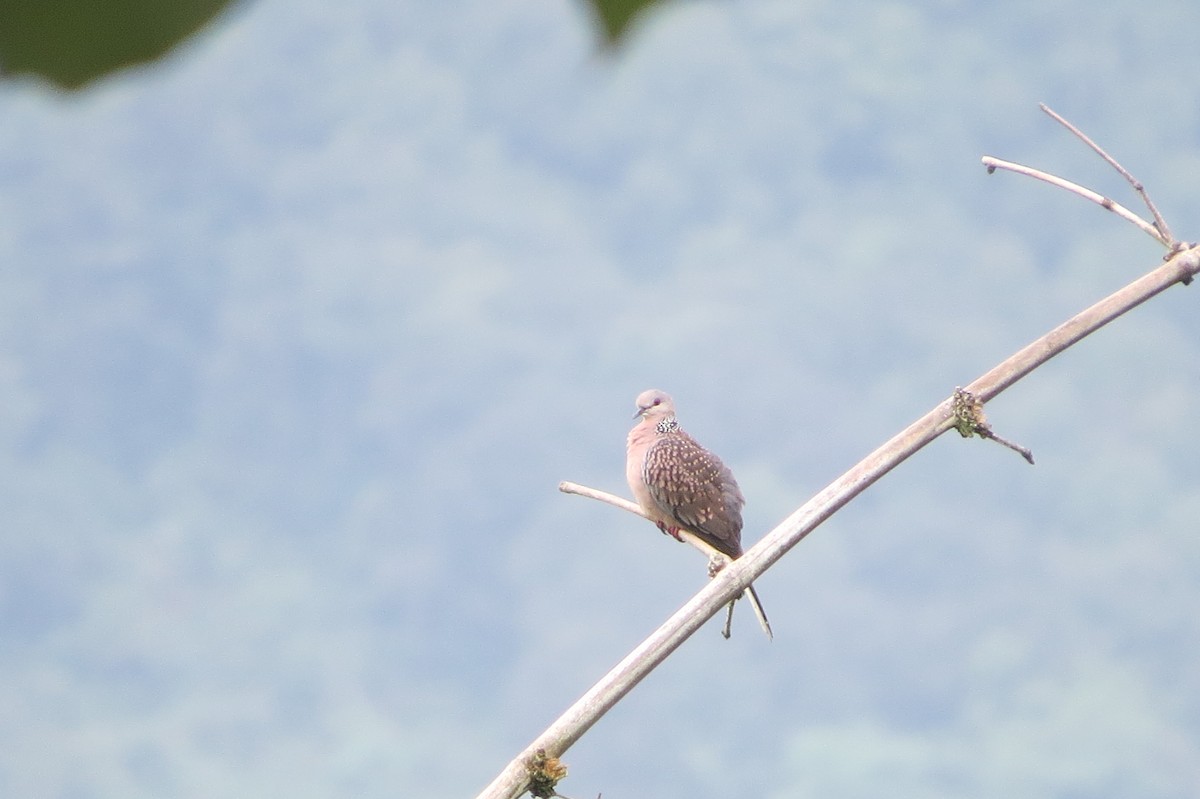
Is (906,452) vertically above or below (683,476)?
below

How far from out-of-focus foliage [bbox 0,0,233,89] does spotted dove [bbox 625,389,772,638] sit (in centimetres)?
552

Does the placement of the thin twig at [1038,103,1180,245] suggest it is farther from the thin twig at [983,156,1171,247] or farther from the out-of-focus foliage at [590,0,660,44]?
the out-of-focus foliage at [590,0,660,44]

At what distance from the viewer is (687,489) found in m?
6.15

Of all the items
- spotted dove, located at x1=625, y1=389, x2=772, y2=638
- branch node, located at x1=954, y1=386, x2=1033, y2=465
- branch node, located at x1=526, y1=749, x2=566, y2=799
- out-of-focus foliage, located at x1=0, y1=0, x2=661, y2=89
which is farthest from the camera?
spotted dove, located at x1=625, y1=389, x2=772, y2=638

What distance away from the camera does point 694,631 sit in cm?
301

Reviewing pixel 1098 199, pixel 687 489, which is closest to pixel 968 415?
pixel 1098 199

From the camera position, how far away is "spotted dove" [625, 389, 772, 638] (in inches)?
242

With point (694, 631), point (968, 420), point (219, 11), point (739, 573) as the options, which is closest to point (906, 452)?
point (968, 420)

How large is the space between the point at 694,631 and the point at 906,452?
0.76m

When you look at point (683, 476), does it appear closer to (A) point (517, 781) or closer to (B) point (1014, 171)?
(B) point (1014, 171)

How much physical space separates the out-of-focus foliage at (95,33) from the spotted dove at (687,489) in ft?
18.1

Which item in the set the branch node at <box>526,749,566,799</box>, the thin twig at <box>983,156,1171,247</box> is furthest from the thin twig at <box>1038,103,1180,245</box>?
the branch node at <box>526,749,566,799</box>

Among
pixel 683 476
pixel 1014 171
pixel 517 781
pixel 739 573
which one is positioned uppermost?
A: pixel 683 476

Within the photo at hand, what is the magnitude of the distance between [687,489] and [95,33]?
5776mm
